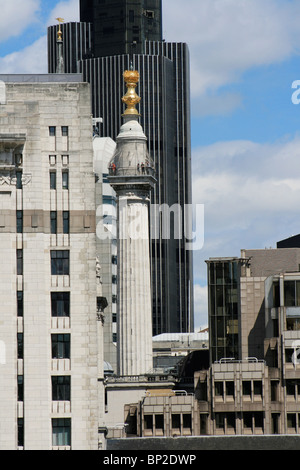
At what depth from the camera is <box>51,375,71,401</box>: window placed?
11825 centimetres

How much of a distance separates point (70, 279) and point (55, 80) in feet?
54.5

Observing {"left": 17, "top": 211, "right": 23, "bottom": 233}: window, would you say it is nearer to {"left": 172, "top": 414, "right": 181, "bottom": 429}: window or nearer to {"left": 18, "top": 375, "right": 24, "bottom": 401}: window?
{"left": 18, "top": 375, "right": 24, "bottom": 401}: window

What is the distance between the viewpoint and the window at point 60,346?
118750 mm

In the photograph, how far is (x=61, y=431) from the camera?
118000 millimetres

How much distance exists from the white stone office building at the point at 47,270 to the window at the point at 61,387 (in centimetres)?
8

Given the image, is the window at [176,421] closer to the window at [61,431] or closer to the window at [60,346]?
the window at [61,431]

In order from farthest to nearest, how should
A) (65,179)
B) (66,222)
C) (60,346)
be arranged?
(65,179)
(66,222)
(60,346)

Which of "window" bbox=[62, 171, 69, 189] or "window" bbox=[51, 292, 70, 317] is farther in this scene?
"window" bbox=[62, 171, 69, 189]

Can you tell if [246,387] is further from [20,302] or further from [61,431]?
[20,302]

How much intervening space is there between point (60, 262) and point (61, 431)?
1293 cm

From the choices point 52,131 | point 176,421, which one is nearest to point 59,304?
point 52,131

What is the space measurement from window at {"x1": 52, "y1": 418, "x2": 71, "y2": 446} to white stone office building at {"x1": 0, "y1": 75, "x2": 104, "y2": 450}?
8 cm

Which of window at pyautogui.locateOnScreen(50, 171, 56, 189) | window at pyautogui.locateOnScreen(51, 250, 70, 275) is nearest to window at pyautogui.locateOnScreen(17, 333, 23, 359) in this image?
window at pyautogui.locateOnScreen(51, 250, 70, 275)

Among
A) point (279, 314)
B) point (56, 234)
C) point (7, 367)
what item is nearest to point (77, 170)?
point (56, 234)
